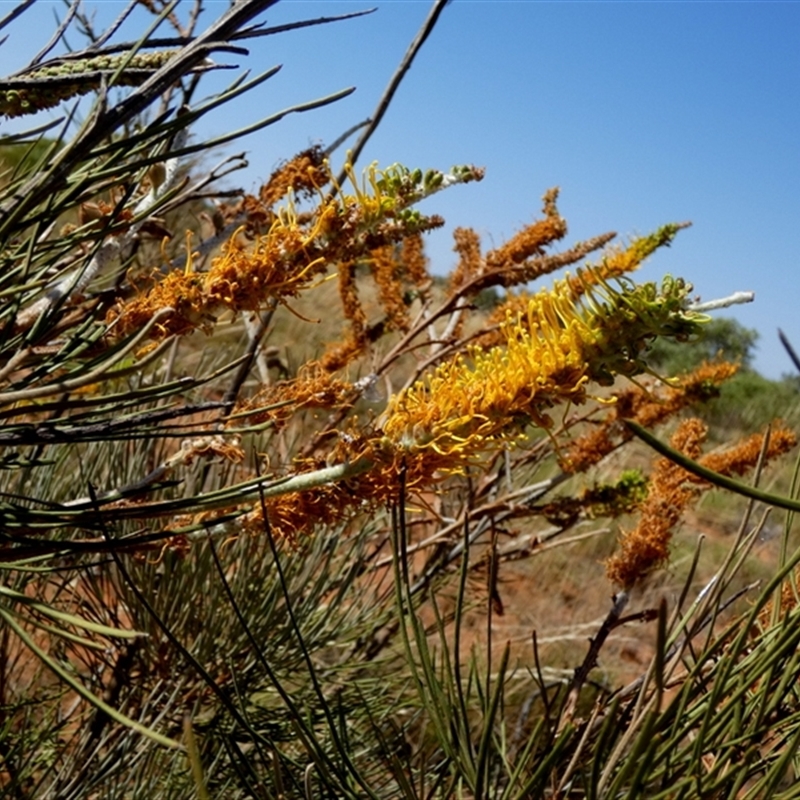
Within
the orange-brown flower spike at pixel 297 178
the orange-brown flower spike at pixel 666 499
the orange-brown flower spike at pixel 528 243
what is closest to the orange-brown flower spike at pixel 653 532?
the orange-brown flower spike at pixel 666 499

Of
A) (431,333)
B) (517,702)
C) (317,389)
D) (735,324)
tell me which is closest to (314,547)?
(431,333)

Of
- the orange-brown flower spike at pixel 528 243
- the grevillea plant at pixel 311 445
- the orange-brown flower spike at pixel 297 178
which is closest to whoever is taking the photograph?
the grevillea plant at pixel 311 445

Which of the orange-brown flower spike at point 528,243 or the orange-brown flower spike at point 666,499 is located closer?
the orange-brown flower spike at point 666,499

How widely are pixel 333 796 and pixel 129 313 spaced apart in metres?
0.22

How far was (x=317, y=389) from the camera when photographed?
0.46 meters

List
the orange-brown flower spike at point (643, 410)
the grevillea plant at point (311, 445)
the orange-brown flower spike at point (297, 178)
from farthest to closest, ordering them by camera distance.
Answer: the orange-brown flower spike at point (643, 410) < the orange-brown flower spike at point (297, 178) < the grevillea plant at point (311, 445)

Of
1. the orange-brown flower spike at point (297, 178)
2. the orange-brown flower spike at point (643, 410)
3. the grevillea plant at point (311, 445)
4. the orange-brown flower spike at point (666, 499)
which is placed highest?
the orange-brown flower spike at point (297, 178)

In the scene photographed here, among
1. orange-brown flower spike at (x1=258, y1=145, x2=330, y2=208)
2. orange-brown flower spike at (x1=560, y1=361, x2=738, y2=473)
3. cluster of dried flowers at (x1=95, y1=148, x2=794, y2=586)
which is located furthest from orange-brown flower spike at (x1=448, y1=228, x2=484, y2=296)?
cluster of dried flowers at (x1=95, y1=148, x2=794, y2=586)

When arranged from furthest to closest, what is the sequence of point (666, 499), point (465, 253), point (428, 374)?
point (465, 253), point (666, 499), point (428, 374)

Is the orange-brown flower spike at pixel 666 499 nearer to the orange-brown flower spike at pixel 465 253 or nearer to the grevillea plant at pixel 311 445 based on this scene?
the grevillea plant at pixel 311 445

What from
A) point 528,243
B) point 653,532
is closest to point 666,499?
point 653,532

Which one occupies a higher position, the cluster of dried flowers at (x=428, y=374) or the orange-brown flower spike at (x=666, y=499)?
the cluster of dried flowers at (x=428, y=374)

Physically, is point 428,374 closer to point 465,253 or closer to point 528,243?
point 528,243

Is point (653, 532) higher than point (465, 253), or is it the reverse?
point (465, 253)
